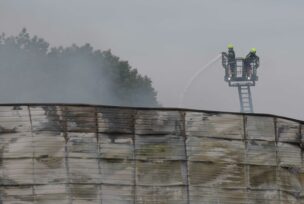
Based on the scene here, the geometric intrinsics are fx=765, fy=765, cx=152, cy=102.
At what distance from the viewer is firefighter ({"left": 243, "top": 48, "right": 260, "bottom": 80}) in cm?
2972

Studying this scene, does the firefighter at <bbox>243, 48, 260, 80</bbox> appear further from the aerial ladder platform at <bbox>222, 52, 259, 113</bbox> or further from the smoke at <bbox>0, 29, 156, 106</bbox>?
the smoke at <bbox>0, 29, 156, 106</bbox>

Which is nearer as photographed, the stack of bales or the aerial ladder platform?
the stack of bales

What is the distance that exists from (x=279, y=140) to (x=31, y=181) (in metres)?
5.02

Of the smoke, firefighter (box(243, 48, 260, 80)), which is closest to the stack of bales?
firefighter (box(243, 48, 260, 80))

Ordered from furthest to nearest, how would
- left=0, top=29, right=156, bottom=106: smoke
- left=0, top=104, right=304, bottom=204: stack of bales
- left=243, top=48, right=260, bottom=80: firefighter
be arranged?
left=0, top=29, right=156, bottom=106: smoke < left=243, top=48, right=260, bottom=80: firefighter < left=0, top=104, right=304, bottom=204: stack of bales

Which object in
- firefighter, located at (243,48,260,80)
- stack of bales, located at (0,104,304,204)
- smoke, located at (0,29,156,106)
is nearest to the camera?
stack of bales, located at (0,104,304,204)

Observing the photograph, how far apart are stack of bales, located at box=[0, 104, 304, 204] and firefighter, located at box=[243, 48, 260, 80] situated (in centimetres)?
1462

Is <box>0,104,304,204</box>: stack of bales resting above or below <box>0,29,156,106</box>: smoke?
below

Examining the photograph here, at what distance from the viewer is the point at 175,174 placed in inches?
571

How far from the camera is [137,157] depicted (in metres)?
14.5

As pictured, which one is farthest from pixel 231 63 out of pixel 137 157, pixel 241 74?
pixel 137 157

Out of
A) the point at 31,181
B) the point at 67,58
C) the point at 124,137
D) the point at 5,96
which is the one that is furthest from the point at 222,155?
the point at 67,58

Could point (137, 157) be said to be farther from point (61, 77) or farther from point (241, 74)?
point (61, 77)

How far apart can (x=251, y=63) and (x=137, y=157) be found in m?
16.2
